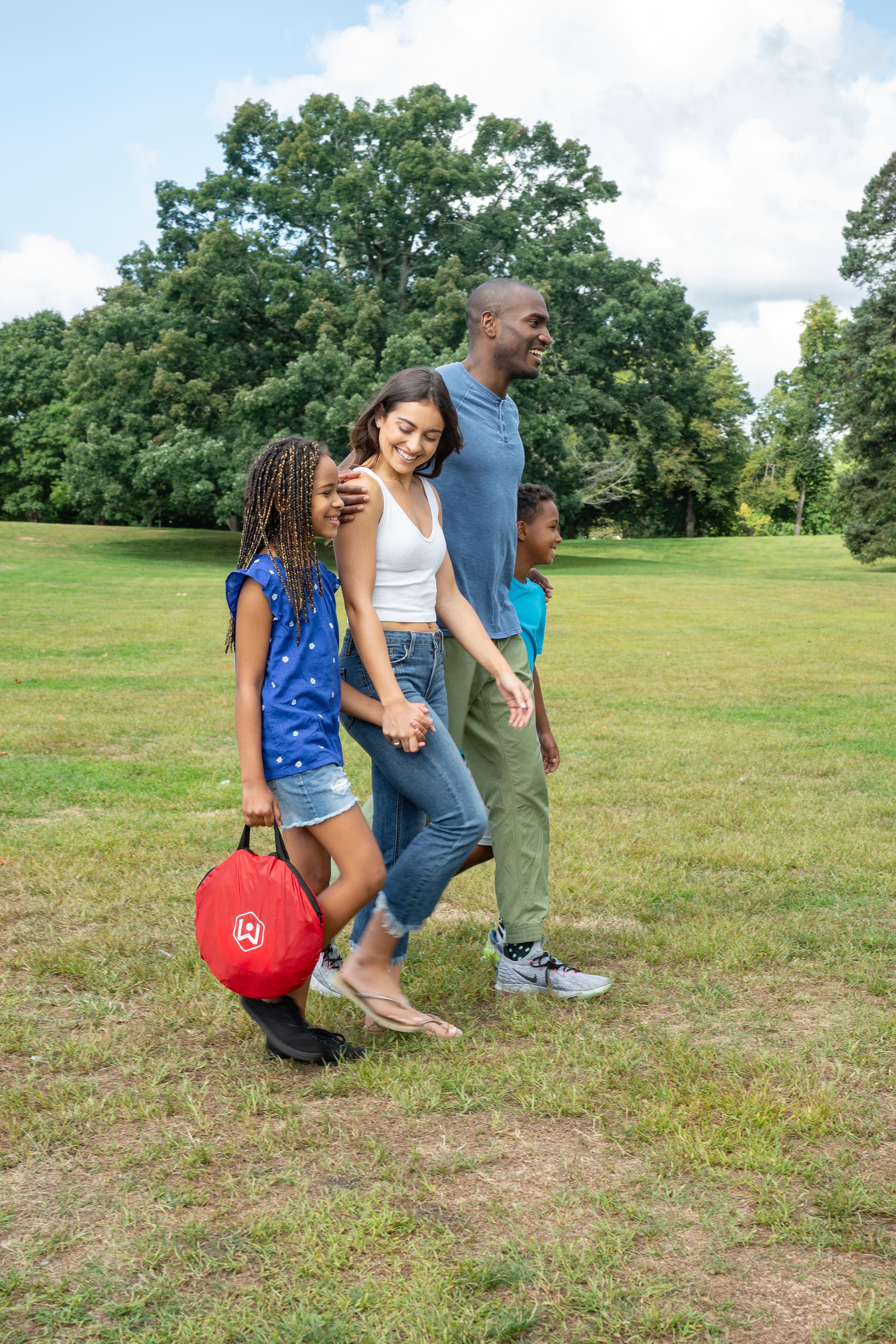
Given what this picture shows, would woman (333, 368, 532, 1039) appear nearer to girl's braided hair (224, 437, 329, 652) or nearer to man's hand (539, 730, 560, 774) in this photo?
girl's braided hair (224, 437, 329, 652)

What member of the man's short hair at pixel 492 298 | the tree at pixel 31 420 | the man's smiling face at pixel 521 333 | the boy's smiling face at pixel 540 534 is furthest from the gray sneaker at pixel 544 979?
the tree at pixel 31 420

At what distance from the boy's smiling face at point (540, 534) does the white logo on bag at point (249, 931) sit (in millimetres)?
1848

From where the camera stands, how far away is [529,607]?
4.35m

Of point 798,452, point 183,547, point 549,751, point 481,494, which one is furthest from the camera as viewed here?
point 798,452

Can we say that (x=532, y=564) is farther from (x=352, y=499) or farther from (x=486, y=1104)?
(x=486, y=1104)

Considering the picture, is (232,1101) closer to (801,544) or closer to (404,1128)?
(404,1128)

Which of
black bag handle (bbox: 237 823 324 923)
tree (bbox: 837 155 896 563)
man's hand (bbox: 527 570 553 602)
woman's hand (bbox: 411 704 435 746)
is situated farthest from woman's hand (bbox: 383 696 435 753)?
tree (bbox: 837 155 896 563)

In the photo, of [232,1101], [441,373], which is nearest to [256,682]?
[232,1101]

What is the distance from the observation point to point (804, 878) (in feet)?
17.4

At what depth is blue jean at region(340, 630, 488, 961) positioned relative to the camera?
11.3 feet

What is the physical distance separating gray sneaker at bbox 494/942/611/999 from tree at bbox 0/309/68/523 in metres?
50.9

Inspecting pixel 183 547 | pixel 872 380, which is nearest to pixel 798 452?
pixel 872 380

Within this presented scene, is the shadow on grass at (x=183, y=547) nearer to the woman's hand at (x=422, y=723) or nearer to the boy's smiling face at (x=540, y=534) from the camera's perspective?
the boy's smiling face at (x=540, y=534)

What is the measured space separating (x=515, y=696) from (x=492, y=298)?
136 centimetres
